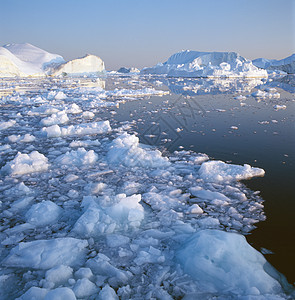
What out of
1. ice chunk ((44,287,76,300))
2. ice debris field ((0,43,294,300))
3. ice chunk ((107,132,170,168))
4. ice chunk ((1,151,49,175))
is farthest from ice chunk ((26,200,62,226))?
→ ice chunk ((107,132,170,168))

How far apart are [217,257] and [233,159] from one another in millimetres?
3197

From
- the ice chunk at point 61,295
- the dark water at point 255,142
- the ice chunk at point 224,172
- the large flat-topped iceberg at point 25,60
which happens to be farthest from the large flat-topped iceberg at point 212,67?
the ice chunk at point 61,295

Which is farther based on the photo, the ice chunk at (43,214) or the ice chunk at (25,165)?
the ice chunk at (25,165)

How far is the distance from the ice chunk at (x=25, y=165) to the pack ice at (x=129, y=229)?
2cm

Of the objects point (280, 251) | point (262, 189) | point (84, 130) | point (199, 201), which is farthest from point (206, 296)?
point (84, 130)

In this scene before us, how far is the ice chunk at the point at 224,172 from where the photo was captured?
3961mm

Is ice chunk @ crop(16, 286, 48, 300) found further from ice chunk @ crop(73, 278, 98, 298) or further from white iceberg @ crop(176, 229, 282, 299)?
white iceberg @ crop(176, 229, 282, 299)

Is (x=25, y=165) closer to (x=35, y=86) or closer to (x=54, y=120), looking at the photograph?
(x=54, y=120)

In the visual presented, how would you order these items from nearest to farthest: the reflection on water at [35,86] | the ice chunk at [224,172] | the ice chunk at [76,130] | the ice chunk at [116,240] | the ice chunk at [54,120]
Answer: the ice chunk at [116,240], the ice chunk at [224,172], the ice chunk at [76,130], the ice chunk at [54,120], the reflection on water at [35,86]

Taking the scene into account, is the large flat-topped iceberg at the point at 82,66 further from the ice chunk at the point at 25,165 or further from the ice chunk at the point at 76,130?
the ice chunk at the point at 25,165

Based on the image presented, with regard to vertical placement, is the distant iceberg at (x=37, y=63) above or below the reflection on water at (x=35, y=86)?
above

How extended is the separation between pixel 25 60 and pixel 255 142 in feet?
251

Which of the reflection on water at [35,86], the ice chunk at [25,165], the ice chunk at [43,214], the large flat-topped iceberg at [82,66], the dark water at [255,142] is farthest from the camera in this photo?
the large flat-topped iceberg at [82,66]

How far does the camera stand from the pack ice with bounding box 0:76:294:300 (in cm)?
195
